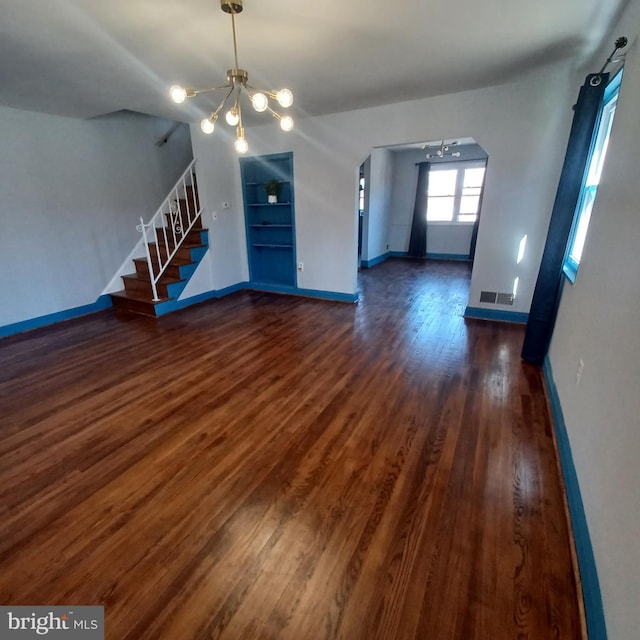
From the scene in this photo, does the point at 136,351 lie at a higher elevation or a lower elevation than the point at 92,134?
lower

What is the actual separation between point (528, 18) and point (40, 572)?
409 cm

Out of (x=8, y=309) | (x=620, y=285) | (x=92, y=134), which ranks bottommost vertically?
(x=8, y=309)

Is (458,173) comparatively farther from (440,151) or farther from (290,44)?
(290,44)

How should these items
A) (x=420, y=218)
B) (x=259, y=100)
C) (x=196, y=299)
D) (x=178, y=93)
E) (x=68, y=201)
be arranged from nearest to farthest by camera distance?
(x=259, y=100) < (x=178, y=93) < (x=68, y=201) < (x=196, y=299) < (x=420, y=218)

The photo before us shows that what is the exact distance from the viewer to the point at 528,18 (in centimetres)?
217

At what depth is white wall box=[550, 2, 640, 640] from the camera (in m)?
1.04

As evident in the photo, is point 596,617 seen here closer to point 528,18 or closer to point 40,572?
point 40,572

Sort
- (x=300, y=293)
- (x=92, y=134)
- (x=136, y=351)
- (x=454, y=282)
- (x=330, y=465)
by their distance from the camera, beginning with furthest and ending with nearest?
(x=454, y=282) < (x=300, y=293) < (x=92, y=134) < (x=136, y=351) < (x=330, y=465)

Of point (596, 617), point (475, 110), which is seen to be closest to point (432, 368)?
point (596, 617)

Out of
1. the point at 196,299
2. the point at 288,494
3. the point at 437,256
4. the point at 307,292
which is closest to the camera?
the point at 288,494

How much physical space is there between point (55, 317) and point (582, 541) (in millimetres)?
5559

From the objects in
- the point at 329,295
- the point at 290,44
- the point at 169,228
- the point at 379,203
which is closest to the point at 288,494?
the point at 290,44

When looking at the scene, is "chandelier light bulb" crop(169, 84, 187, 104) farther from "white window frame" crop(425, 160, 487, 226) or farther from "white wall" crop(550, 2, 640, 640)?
"white window frame" crop(425, 160, 487, 226)

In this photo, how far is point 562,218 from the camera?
2.63 meters
